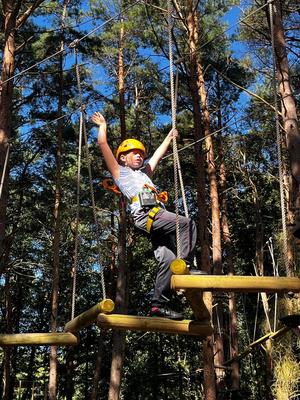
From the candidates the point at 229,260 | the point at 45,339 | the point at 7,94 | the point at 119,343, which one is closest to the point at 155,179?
the point at 229,260

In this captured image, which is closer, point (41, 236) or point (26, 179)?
point (26, 179)

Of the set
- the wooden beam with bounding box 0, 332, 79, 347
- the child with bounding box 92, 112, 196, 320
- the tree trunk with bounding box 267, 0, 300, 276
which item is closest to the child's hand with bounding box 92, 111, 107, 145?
the child with bounding box 92, 112, 196, 320

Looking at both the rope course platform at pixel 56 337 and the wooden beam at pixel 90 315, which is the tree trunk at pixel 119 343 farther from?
the wooden beam at pixel 90 315

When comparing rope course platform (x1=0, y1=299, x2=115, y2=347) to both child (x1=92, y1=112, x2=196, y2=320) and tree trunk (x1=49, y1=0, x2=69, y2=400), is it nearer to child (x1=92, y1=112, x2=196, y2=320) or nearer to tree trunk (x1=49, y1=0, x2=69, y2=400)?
child (x1=92, y1=112, x2=196, y2=320)

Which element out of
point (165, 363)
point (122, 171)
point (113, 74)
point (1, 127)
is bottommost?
point (165, 363)

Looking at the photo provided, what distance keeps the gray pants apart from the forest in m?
3.21

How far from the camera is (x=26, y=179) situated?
46.3 ft

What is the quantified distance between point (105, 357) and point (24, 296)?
4.08m

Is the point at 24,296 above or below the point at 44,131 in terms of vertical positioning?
below

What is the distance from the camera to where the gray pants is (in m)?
2.98

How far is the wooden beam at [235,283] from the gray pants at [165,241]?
0.55 m

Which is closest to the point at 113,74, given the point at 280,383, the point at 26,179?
the point at 26,179

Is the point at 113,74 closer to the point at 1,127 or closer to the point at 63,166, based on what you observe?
the point at 63,166

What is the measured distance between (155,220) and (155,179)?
12.1m
